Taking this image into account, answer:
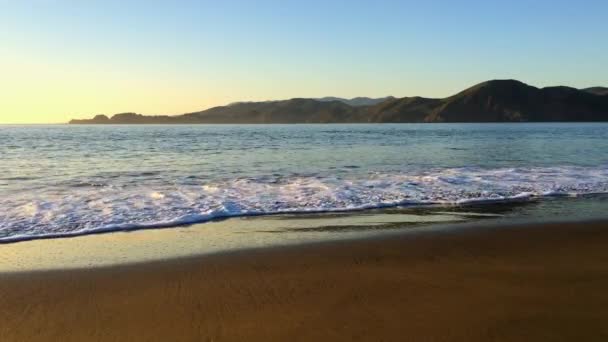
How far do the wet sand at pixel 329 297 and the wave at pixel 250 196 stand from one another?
3.31 metres

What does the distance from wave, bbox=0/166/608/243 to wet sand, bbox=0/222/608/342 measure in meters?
3.31

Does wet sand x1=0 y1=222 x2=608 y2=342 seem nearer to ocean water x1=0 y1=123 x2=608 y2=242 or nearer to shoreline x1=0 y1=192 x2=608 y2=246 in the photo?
shoreline x1=0 y1=192 x2=608 y2=246

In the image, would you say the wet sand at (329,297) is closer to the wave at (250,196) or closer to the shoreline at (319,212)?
the shoreline at (319,212)

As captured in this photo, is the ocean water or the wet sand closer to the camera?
the wet sand

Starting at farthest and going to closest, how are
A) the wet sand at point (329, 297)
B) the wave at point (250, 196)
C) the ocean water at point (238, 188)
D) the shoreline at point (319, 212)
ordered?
the ocean water at point (238, 188) < the wave at point (250, 196) < the shoreline at point (319, 212) < the wet sand at point (329, 297)

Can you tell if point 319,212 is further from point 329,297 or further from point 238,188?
point 329,297

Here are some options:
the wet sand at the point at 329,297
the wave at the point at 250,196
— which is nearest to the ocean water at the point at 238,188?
the wave at the point at 250,196

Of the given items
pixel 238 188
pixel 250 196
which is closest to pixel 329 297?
pixel 250 196

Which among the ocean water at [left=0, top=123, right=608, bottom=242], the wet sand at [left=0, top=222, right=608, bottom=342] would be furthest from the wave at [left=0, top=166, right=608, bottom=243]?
the wet sand at [left=0, top=222, right=608, bottom=342]

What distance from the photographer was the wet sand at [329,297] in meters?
5.10

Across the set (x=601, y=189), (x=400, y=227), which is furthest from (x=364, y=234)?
(x=601, y=189)

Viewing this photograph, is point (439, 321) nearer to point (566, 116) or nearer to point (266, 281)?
point (266, 281)

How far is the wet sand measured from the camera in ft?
16.7

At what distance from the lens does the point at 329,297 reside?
6.08 metres
